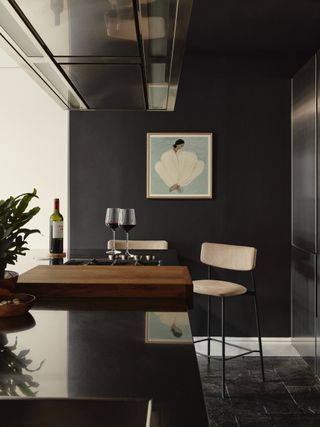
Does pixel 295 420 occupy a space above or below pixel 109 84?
below

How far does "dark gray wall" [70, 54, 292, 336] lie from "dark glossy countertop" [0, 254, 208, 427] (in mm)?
3049

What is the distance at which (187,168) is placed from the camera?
173 inches

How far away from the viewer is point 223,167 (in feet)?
14.5

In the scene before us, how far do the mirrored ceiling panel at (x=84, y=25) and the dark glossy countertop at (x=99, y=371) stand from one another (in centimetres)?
92

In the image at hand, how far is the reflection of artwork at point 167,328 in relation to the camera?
1.16 m

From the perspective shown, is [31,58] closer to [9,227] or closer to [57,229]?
[57,229]

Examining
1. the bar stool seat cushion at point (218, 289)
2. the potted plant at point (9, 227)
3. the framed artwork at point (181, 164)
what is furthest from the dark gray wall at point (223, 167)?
the potted plant at point (9, 227)

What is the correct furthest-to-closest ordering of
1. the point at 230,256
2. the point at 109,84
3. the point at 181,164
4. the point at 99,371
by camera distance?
the point at 181,164, the point at 230,256, the point at 109,84, the point at 99,371

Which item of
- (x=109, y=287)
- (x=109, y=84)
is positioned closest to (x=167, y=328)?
(x=109, y=287)

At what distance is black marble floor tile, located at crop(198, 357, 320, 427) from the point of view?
3.03 m

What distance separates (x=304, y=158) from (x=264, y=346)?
5.58ft

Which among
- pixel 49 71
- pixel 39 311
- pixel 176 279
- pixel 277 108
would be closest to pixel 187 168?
pixel 277 108

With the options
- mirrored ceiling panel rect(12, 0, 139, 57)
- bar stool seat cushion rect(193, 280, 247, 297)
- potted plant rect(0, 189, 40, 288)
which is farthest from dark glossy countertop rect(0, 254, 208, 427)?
bar stool seat cushion rect(193, 280, 247, 297)

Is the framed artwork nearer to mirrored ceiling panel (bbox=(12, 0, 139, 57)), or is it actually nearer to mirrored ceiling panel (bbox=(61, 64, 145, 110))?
mirrored ceiling panel (bbox=(61, 64, 145, 110))
